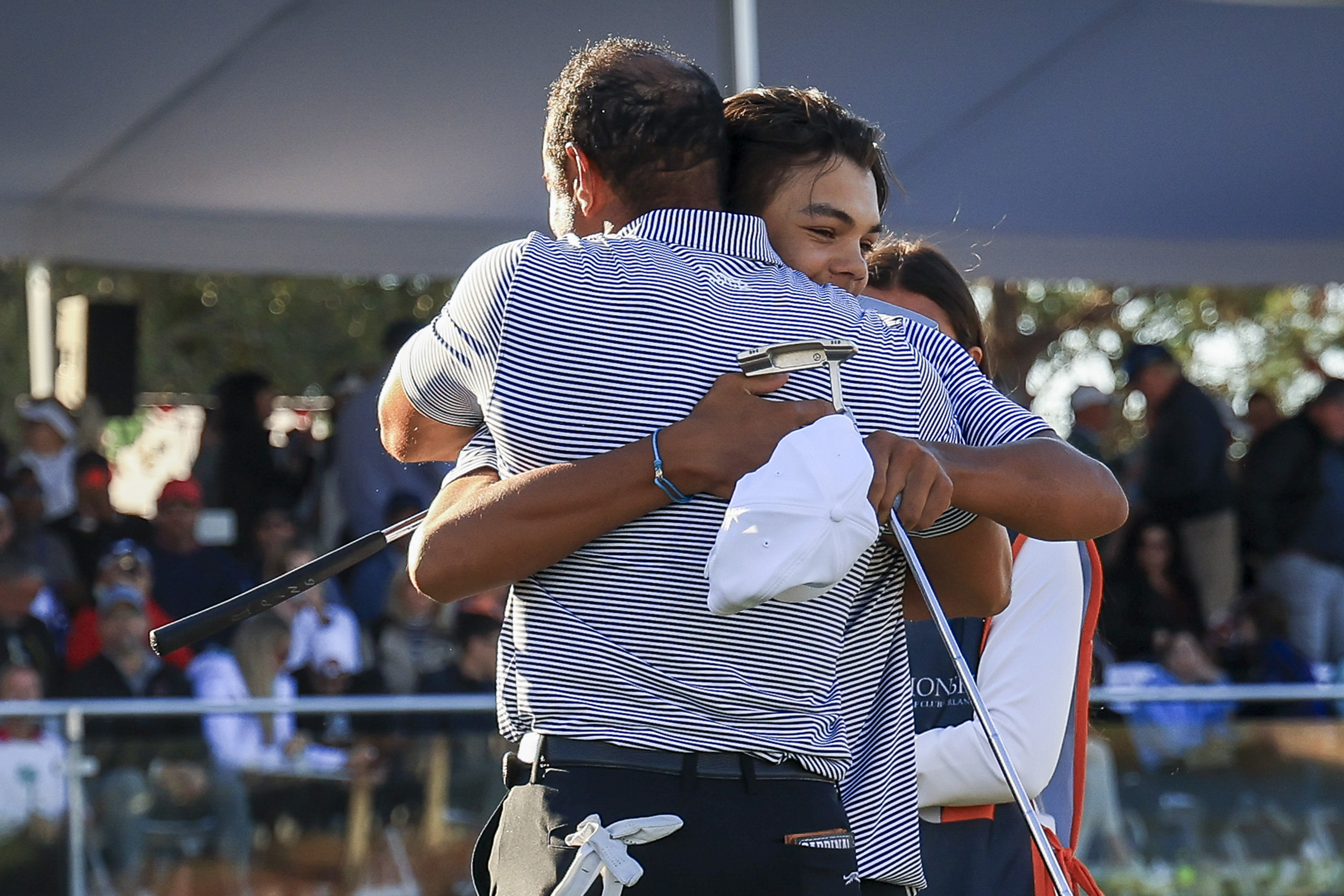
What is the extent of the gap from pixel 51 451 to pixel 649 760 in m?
7.97

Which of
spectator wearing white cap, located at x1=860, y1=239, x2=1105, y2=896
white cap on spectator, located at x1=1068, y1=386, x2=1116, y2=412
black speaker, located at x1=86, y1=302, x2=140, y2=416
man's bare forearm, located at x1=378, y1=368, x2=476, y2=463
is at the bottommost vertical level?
spectator wearing white cap, located at x1=860, y1=239, x2=1105, y2=896

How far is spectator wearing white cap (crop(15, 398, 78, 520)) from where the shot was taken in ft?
29.5

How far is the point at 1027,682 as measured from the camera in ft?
9.29

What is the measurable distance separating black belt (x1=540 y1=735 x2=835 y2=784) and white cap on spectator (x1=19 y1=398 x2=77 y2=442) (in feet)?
26.1

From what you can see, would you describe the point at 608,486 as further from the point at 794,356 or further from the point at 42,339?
the point at 42,339

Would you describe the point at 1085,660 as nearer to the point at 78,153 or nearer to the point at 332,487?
the point at 78,153

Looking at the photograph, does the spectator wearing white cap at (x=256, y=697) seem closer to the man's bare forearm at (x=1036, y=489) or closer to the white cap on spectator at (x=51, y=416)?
the white cap on spectator at (x=51, y=416)

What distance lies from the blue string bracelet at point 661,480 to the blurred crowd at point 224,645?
0.98 meters

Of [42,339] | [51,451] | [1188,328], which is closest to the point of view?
[51,451]

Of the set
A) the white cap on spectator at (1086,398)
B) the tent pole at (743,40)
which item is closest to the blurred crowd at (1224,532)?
the white cap on spectator at (1086,398)

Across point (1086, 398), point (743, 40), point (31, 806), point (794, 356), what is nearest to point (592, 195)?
point (794, 356)

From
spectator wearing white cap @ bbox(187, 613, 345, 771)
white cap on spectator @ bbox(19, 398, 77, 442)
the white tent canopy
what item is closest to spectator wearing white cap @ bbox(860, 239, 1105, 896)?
spectator wearing white cap @ bbox(187, 613, 345, 771)

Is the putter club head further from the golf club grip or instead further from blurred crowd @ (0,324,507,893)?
blurred crowd @ (0,324,507,893)

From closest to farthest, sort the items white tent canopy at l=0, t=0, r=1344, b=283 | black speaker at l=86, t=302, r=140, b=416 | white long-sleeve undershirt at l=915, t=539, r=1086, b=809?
white long-sleeve undershirt at l=915, t=539, r=1086, b=809
white tent canopy at l=0, t=0, r=1344, b=283
black speaker at l=86, t=302, r=140, b=416
